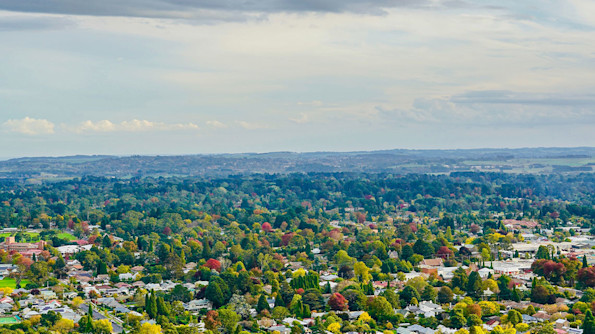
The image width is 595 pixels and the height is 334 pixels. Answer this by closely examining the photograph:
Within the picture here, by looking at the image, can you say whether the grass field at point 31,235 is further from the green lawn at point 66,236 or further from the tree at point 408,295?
the tree at point 408,295

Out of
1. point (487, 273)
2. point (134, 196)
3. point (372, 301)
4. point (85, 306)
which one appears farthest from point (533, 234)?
point (134, 196)

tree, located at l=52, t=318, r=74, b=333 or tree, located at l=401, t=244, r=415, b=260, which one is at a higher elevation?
tree, located at l=401, t=244, r=415, b=260

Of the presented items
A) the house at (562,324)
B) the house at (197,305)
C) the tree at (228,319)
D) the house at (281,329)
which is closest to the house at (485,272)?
the house at (562,324)

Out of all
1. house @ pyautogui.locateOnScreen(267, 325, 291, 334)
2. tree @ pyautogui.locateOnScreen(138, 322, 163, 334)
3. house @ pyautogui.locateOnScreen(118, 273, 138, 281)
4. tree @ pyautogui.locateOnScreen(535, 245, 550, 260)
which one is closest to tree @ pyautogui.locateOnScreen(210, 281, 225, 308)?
house @ pyautogui.locateOnScreen(267, 325, 291, 334)

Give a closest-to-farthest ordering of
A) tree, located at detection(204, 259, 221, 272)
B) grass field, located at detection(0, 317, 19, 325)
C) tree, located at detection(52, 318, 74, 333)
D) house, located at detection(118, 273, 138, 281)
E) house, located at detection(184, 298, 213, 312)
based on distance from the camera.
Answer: tree, located at detection(52, 318, 74, 333) < grass field, located at detection(0, 317, 19, 325) < house, located at detection(184, 298, 213, 312) < house, located at detection(118, 273, 138, 281) < tree, located at detection(204, 259, 221, 272)

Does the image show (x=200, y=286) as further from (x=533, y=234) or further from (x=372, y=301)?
(x=533, y=234)

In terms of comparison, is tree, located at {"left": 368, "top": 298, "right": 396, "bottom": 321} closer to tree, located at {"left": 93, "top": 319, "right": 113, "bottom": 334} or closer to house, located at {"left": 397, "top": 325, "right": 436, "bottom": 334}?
house, located at {"left": 397, "top": 325, "right": 436, "bottom": 334}

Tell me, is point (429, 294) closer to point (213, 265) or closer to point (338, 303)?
point (338, 303)
